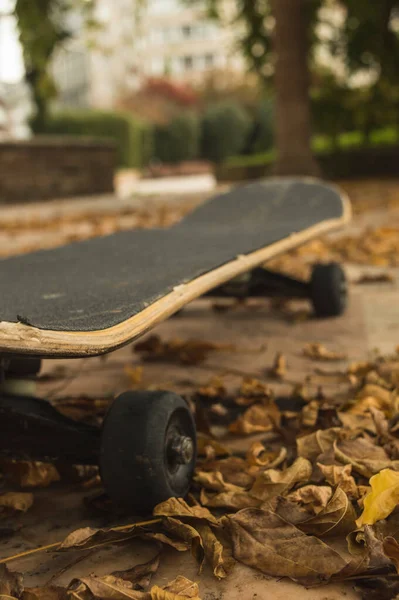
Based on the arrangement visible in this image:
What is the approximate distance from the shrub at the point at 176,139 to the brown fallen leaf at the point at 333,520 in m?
27.2

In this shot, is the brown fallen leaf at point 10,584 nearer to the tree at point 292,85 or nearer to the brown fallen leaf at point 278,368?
the brown fallen leaf at point 278,368

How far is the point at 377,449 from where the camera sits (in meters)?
1.61

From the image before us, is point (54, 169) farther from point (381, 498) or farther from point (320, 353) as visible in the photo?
point (381, 498)

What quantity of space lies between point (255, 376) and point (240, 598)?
3.95 ft

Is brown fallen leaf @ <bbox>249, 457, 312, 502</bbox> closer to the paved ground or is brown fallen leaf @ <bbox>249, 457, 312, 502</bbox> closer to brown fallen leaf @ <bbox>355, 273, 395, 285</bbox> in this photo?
the paved ground

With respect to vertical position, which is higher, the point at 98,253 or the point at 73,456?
the point at 98,253

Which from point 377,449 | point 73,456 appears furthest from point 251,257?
point 73,456

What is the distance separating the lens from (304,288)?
3141 mm

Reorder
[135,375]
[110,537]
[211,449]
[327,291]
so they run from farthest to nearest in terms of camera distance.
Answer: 1. [327,291]
2. [135,375]
3. [211,449]
4. [110,537]

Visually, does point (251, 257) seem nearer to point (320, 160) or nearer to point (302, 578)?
point (302, 578)

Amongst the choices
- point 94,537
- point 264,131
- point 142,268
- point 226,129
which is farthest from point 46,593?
point 226,129

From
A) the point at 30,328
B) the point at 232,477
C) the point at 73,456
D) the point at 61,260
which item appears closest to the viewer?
the point at 30,328

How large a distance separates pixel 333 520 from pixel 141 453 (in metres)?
0.35

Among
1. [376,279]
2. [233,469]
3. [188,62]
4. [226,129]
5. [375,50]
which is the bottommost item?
[226,129]
